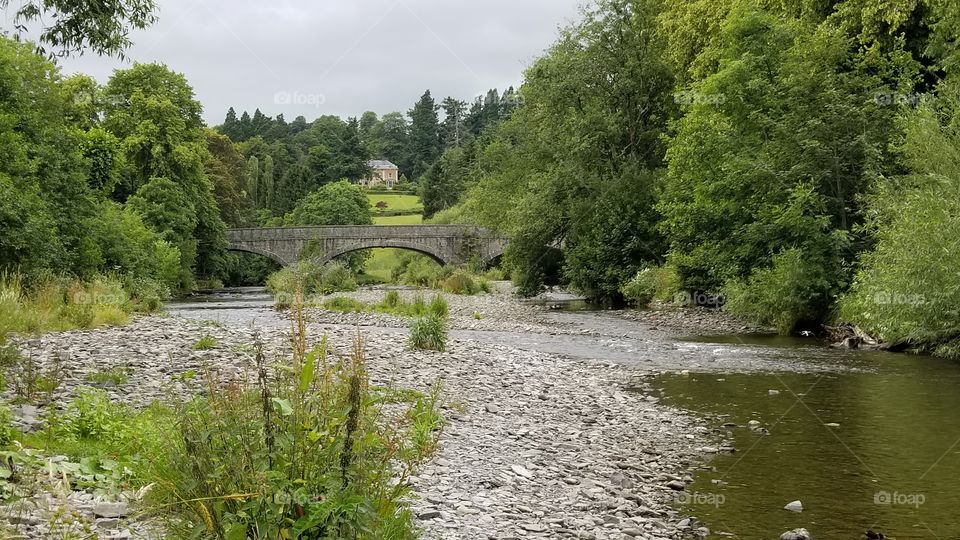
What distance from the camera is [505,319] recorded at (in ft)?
98.2

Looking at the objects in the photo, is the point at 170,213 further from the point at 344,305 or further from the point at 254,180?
the point at 254,180

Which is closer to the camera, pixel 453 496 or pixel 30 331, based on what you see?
pixel 453 496

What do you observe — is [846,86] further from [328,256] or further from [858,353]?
[328,256]

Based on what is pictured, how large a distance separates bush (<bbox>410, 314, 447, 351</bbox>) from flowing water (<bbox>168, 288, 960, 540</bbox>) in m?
3.56

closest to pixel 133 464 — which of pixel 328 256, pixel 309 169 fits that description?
pixel 328 256

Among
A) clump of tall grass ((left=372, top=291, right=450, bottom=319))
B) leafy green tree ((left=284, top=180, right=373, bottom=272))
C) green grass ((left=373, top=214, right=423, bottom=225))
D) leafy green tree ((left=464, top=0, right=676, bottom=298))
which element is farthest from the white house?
clump of tall grass ((left=372, top=291, right=450, bottom=319))

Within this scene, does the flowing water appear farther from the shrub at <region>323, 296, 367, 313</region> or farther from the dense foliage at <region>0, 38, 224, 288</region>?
the dense foliage at <region>0, 38, 224, 288</region>

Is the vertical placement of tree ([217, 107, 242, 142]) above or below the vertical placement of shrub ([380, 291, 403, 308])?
above

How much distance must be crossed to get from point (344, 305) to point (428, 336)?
1725 centimetres

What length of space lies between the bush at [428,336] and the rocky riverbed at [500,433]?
0.96ft

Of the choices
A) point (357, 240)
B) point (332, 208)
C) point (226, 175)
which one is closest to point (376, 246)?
point (357, 240)

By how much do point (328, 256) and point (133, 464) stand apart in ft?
187

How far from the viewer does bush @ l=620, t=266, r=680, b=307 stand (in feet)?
106

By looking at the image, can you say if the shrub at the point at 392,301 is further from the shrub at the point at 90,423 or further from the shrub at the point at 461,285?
the shrub at the point at 90,423
